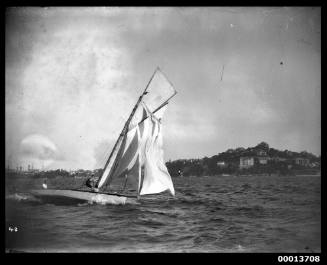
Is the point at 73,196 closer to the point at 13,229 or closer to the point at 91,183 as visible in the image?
the point at 91,183

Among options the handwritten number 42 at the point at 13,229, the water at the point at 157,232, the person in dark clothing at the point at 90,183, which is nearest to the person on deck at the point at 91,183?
the person in dark clothing at the point at 90,183

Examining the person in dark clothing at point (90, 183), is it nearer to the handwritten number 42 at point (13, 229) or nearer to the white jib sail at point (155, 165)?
the white jib sail at point (155, 165)

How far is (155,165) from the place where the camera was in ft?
86.0

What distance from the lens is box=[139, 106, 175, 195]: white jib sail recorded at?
1018 inches

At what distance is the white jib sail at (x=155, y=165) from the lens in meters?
25.9

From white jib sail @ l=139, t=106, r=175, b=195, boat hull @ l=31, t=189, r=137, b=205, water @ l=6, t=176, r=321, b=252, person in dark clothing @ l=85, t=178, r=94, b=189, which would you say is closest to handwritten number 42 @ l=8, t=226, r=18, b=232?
water @ l=6, t=176, r=321, b=252

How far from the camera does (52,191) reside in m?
A: 25.1

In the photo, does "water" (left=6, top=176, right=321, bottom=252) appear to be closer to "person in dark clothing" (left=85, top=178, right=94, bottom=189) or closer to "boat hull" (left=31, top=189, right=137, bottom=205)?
"boat hull" (left=31, top=189, right=137, bottom=205)

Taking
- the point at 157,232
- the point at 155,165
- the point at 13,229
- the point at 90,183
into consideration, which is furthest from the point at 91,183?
the point at 13,229
